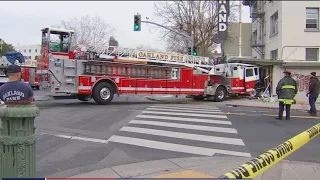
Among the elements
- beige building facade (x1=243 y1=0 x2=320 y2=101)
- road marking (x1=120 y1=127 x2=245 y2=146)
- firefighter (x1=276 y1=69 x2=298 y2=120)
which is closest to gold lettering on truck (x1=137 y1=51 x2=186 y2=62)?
beige building facade (x1=243 y1=0 x2=320 y2=101)

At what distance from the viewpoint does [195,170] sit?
20.8ft

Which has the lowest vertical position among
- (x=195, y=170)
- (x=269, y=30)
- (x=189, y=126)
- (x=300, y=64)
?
(x=195, y=170)

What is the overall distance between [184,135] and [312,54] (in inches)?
795

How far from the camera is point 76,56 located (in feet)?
61.8

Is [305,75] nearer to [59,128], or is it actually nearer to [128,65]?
[128,65]

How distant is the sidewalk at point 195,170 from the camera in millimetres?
5926

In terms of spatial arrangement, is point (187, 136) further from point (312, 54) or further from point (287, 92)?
point (312, 54)

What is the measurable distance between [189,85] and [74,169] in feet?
52.4

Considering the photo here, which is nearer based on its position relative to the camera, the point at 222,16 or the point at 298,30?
the point at 298,30

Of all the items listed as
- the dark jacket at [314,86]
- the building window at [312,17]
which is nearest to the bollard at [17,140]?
the dark jacket at [314,86]

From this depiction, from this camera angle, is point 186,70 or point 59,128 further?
point 186,70

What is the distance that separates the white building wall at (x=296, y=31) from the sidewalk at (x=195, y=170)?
21141 millimetres

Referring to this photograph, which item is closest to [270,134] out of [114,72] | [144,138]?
[144,138]

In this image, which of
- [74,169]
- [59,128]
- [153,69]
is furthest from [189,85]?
[74,169]
